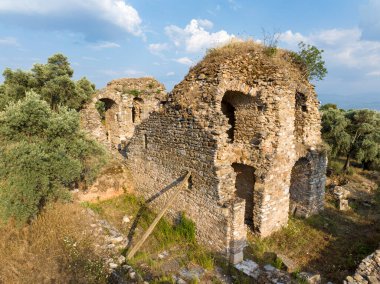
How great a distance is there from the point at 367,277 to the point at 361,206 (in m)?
7.77

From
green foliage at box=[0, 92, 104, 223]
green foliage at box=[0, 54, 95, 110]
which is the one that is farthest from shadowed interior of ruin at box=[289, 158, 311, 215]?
green foliage at box=[0, 54, 95, 110]

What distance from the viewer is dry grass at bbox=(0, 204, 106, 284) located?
5.75m

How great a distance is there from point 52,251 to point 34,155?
2699 mm

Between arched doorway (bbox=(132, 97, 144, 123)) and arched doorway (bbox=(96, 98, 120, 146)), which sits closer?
arched doorway (bbox=(96, 98, 120, 146))

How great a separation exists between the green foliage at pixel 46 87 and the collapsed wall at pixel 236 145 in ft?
25.1

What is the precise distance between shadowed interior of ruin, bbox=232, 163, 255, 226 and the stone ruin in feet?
0.12

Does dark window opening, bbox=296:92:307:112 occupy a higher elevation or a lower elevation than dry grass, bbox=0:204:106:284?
higher

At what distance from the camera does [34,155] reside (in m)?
7.49

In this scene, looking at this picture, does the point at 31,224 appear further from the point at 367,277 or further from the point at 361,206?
the point at 361,206

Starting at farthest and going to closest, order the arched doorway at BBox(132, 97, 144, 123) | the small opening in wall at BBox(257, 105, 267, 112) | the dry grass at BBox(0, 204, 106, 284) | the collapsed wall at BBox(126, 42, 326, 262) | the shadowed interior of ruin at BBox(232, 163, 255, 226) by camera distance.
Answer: the arched doorway at BBox(132, 97, 144, 123) < the shadowed interior of ruin at BBox(232, 163, 255, 226) < the small opening in wall at BBox(257, 105, 267, 112) < the collapsed wall at BBox(126, 42, 326, 262) < the dry grass at BBox(0, 204, 106, 284)

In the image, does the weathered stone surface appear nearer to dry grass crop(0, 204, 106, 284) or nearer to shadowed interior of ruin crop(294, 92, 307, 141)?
shadowed interior of ruin crop(294, 92, 307, 141)

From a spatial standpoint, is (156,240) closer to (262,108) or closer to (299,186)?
(262,108)

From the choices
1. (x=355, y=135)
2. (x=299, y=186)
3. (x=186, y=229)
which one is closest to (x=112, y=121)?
(x=186, y=229)

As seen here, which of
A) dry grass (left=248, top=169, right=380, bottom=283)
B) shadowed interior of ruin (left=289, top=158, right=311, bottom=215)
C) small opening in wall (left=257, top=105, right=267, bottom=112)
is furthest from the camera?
shadowed interior of ruin (left=289, top=158, right=311, bottom=215)
